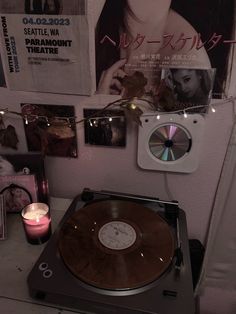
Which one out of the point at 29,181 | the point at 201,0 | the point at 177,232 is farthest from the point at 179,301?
the point at 201,0

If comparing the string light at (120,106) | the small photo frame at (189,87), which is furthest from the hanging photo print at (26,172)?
the small photo frame at (189,87)

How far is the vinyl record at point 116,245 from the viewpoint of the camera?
23.1 inches

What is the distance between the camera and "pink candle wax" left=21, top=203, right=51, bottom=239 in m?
0.71

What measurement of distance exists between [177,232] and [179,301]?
188 mm

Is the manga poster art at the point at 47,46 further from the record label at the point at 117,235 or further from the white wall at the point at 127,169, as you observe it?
the record label at the point at 117,235

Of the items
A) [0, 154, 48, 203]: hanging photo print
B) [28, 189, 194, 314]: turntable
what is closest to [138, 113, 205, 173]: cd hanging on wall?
[28, 189, 194, 314]: turntable

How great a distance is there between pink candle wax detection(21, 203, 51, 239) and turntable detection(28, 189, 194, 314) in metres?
0.04

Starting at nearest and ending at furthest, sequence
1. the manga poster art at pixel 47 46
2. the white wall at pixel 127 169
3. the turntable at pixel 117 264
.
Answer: the turntable at pixel 117 264, the manga poster art at pixel 47 46, the white wall at pixel 127 169

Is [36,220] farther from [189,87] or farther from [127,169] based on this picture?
[189,87]

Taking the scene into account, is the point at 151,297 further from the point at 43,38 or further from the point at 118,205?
the point at 43,38

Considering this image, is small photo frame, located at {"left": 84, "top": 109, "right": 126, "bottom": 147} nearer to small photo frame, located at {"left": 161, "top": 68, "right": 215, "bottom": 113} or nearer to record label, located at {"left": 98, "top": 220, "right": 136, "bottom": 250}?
small photo frame, located at {"left": 161, "top": 68, "right": 215, "bottom": 113}

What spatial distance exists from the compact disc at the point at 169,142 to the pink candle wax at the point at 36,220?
1.15ft

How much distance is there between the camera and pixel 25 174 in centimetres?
81

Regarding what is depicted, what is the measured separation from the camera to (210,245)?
90 cm
